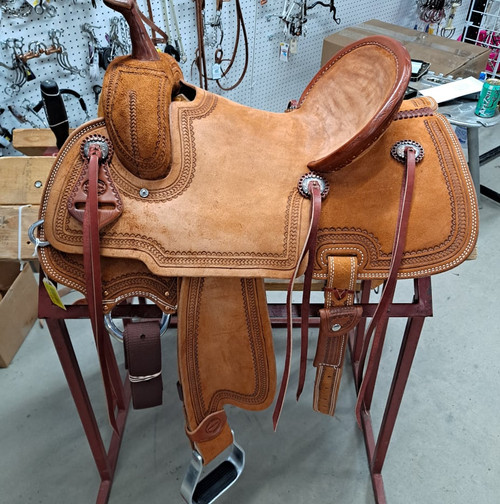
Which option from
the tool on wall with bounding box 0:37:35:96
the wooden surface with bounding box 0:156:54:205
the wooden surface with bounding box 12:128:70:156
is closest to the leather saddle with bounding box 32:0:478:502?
the wooden surface with bounding box 0:156:54:205

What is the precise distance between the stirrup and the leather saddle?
0.20 meters

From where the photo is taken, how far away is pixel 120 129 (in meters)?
0.83

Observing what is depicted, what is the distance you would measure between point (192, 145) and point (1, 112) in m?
1.47

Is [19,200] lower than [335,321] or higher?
lower

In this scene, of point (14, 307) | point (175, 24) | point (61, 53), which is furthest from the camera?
point (175, 24)

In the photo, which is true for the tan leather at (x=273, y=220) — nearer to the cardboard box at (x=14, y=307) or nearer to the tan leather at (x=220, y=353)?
the tan leather at (x=220, y=353)

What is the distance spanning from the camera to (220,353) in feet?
3.40

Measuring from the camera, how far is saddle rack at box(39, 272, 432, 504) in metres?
1.02

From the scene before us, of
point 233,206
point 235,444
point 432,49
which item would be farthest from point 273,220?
point 432,49

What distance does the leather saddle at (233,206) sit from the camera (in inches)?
33.5

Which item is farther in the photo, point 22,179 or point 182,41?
point 182,41

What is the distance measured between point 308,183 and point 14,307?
1.41m

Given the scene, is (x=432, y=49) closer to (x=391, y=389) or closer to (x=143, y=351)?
(x=391, y=389)

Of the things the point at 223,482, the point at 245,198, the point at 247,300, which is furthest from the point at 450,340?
the point at 245,198
